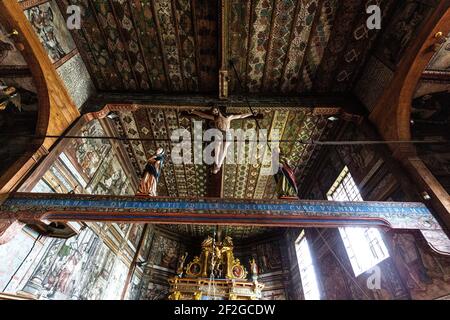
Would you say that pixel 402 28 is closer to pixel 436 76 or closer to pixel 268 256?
pixel 436 76

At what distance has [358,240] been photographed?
19.1ft

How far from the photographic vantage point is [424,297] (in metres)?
3.65

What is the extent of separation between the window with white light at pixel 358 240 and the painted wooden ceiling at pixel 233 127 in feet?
5.92

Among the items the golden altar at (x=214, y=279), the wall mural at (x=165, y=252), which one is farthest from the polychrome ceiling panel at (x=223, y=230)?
the golden altar at (x=214, y=279)

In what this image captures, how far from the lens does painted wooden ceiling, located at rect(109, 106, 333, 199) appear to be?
7086mm

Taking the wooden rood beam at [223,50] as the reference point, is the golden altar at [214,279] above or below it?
below

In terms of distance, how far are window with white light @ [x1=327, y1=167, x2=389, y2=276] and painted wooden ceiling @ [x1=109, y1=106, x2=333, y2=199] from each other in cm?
181

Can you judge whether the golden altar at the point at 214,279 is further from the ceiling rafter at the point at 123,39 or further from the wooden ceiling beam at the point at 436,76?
the wooden ceiling beam at the point at 436,76

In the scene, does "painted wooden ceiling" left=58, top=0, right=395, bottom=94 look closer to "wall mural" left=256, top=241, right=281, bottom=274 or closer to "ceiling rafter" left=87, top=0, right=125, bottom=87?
"ceiling rafter" left=87, top=0, right=125, bottom=87

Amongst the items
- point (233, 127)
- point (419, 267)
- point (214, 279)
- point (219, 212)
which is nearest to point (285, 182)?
point (219, 212)

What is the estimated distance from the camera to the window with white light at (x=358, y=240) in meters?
5.09

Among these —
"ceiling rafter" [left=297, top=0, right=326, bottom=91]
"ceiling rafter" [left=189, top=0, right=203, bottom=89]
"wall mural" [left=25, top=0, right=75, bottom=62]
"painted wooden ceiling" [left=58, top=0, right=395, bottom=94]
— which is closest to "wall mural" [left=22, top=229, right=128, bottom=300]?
"wall mural" [left=25, top=0, right=75, bottom=62]
